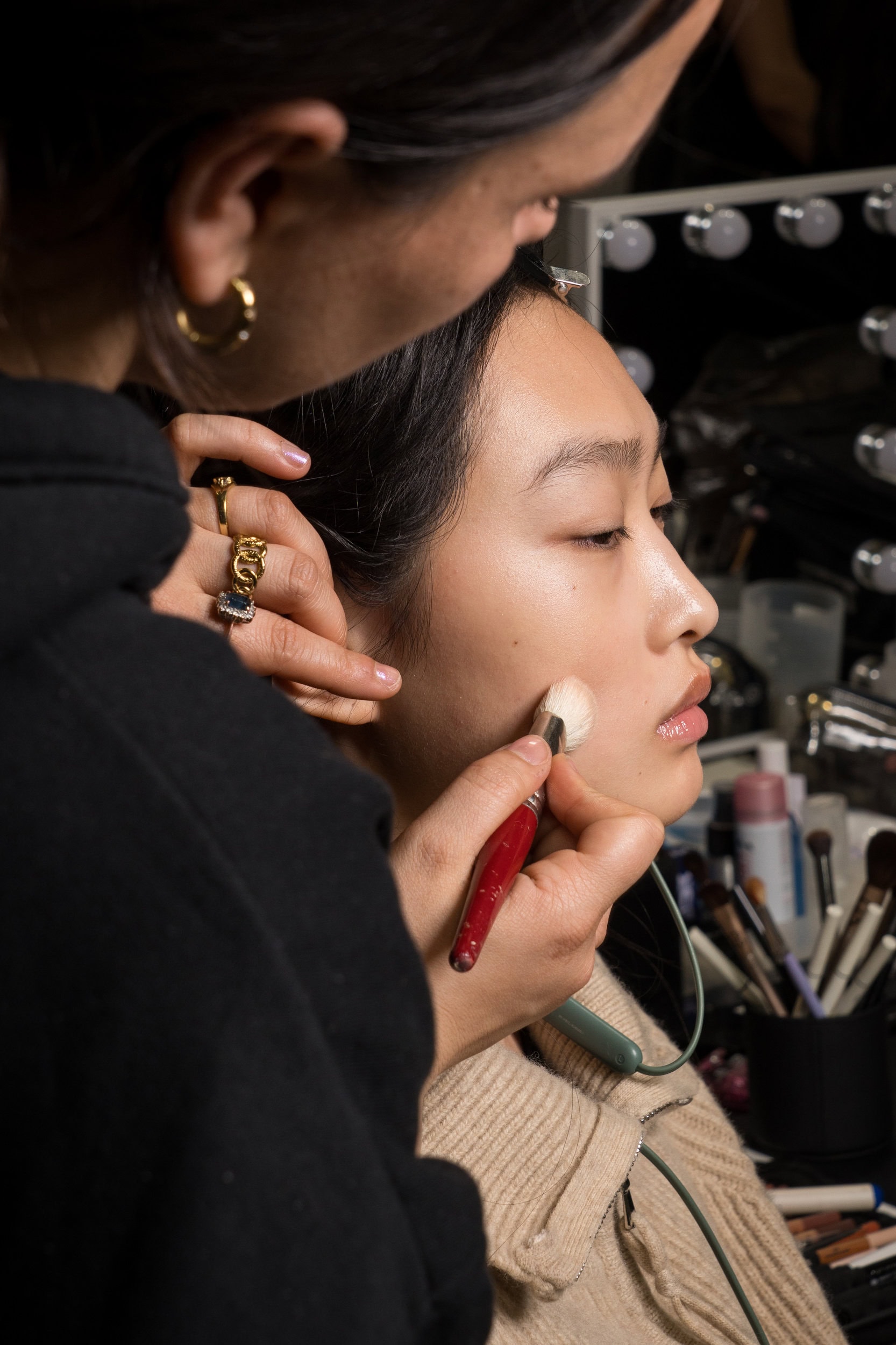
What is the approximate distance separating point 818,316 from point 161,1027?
1.61 m

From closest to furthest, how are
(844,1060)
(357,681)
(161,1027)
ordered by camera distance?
(161,1027) < (357,681) < (844,1060)

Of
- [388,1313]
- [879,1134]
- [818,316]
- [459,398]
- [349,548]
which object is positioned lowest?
[879,1134]

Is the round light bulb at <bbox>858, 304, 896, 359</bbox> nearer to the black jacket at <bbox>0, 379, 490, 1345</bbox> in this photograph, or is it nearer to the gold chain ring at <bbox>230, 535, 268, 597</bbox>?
the gold chain ring at <bbox>230, 535, 268, 597</bbox>

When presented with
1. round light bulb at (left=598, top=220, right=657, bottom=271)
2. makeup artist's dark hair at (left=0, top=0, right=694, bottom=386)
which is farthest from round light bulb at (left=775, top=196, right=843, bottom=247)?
makeup artist's dark hair at (left=0, top=0, right=694, bottom=386)

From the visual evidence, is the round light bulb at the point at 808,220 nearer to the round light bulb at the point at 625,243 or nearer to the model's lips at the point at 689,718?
the round light bulb at the point at 625,243

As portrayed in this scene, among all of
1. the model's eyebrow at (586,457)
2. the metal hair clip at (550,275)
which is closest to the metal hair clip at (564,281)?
the metal hair clip at (550,275)

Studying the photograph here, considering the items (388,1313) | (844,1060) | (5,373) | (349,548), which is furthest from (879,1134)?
(5,373)

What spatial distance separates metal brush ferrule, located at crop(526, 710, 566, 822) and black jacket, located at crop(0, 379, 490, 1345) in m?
0.38

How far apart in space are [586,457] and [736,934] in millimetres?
490

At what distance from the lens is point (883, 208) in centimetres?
154

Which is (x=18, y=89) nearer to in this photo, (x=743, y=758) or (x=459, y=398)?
(x=459, y=398)

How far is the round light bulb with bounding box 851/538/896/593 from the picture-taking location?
60.5 inches

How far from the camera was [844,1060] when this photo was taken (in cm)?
106

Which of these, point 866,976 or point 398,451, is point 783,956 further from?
point 398,451
